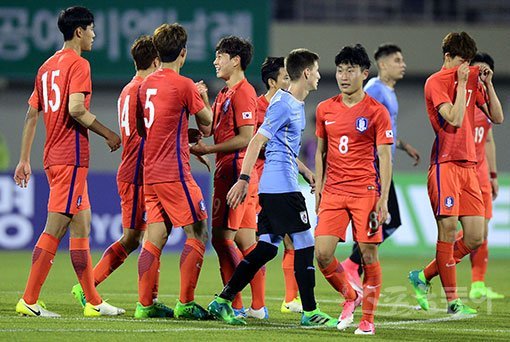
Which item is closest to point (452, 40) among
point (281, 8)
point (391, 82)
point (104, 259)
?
point (391, 82)

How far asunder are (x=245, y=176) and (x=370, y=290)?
1.18 meters

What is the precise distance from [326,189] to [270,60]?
1.75 m

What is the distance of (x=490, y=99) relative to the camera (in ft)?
30.6

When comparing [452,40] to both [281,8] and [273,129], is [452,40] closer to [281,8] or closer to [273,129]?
[273,129]

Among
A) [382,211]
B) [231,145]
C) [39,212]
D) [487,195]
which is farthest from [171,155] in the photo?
[39,212]

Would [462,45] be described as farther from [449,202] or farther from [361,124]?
[361,124]

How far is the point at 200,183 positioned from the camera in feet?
54.3

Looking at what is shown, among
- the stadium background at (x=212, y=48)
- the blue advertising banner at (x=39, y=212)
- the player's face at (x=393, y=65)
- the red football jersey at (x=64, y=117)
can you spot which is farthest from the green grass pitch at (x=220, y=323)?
the stadium background at (x=212, y=48)

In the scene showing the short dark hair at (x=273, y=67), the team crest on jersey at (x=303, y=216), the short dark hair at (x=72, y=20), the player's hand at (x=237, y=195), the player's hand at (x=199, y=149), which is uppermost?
the short dark hair at (x=72, y=20)

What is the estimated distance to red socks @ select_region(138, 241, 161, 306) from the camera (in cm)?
797

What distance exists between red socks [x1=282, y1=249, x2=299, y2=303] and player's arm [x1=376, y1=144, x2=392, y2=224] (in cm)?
178

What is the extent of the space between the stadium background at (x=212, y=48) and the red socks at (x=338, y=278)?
8192mm

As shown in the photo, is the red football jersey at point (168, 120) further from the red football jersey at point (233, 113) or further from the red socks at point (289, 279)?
the red socks at point (289, 279)

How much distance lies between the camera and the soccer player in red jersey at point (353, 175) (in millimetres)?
7613
